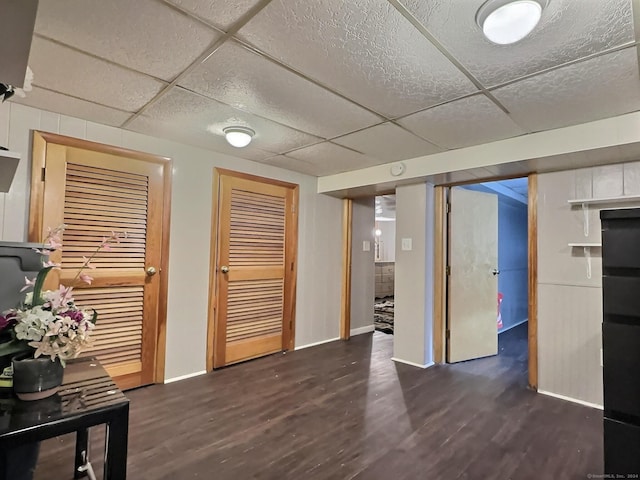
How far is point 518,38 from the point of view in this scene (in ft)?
4.51

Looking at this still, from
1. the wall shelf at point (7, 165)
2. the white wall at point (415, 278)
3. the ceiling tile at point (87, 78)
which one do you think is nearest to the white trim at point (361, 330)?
the white wall at point (415, 278)

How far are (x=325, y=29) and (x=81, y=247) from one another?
2.32 metres

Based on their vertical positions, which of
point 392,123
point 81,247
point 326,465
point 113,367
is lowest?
point 326,465

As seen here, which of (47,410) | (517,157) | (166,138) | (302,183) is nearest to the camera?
(47,410)

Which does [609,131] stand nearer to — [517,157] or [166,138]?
[517,157]

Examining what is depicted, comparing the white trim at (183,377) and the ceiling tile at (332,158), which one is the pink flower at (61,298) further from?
the ceiling tile at (332,158)

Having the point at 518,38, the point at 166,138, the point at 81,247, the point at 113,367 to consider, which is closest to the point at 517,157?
the point at 518,38

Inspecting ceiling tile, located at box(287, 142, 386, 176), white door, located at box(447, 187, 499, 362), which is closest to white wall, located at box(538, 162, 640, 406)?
white door, located at box(447, 187, 499, 362)

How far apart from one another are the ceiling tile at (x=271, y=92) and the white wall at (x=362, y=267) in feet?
7.56

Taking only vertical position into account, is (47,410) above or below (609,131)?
below

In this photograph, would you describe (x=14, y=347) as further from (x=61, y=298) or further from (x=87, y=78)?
(x=87, y=78)

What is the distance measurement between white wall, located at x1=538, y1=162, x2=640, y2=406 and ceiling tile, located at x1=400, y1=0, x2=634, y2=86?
144 cm

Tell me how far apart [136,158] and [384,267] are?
21.7 feet

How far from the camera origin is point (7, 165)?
48.1 inches
